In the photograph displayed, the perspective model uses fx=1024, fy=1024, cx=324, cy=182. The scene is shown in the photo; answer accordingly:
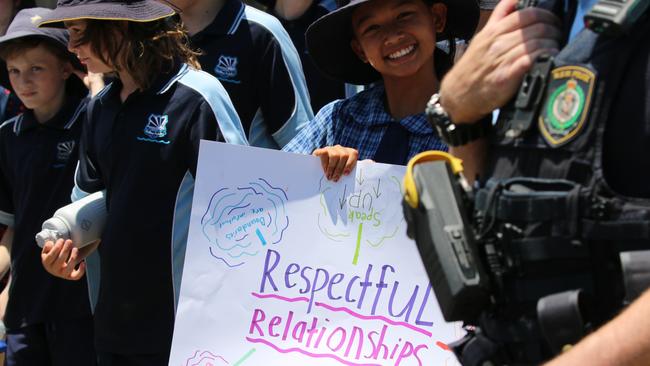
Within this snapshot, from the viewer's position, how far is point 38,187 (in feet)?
14.8

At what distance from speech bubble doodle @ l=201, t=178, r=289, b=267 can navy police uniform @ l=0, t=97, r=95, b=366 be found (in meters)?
1.54

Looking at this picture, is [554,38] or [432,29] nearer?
[554,38]

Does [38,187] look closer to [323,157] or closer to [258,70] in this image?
[258,70]

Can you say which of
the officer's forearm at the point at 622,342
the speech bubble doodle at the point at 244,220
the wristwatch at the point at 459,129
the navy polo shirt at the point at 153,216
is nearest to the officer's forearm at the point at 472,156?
the wristwatch at the point at 459,129

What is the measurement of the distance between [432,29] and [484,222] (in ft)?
4.89

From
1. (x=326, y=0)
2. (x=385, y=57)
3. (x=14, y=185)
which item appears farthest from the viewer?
(x=326, y=0)

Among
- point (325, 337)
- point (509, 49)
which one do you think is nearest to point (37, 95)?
point (325, 337)

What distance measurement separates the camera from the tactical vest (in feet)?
5.39

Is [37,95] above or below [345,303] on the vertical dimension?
below

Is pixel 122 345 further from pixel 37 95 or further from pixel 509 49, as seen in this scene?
pixel 509 49

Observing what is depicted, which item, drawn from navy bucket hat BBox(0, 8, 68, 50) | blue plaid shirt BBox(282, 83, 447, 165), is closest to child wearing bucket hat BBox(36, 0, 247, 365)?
blue plaid shirt BBox(282, 83, 447, 165)

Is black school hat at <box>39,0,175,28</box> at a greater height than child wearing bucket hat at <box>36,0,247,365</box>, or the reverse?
black school hat at <box>39,0,175,28</box>

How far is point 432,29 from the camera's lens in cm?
317

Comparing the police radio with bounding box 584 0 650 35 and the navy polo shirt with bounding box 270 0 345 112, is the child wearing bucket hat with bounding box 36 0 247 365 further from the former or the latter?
the police radio with bounding box 584 0 650 35
